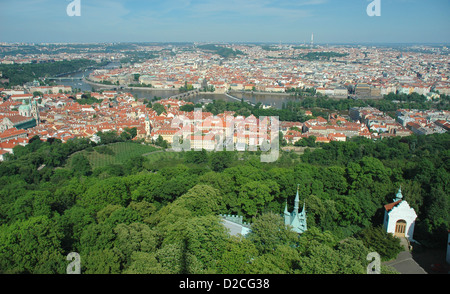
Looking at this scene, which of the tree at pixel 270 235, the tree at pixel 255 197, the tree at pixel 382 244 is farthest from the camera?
the tree at pixel 255 197

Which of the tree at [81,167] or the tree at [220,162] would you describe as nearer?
the tree at [220,162]

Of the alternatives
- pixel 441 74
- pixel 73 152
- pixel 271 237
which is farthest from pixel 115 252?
pixel 441 74

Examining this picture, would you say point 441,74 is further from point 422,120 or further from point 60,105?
point 60,105

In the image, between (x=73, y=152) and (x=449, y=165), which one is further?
(x=73, y=152)

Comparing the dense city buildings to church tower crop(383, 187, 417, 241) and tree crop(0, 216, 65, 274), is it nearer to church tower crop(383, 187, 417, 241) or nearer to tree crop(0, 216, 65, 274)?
church tower crop(383, 187, 417, 241)

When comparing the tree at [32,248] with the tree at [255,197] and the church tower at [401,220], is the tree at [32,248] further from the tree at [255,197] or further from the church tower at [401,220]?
the church tower at [401,220]

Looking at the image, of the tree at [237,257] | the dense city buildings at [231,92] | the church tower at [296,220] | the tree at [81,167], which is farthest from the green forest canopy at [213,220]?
the dense city buildings at [231,92]

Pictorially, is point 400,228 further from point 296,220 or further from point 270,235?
point 270,235

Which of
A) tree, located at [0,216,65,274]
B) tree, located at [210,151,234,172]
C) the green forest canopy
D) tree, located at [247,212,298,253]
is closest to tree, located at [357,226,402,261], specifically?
the green forest canopy
